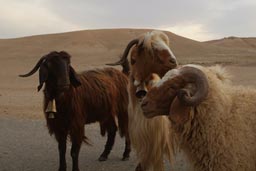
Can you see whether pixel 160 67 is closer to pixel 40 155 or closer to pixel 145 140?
pixel 145 140

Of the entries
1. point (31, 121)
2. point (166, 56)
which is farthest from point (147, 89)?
point (31, 121)

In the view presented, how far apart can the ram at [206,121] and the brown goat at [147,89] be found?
5.27ft

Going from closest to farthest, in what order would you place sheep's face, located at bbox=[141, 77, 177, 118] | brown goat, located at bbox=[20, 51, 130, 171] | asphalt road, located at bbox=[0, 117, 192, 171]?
sheep's face, located at bbox=[141, 77, 177, 118], brown goat, located at bbox=[20, 51, 130, 171], asphalt road, located at bbox=[0, 117, 192, 171]

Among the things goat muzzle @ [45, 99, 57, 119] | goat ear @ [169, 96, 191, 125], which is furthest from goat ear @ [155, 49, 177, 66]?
goat muzzle @ [45, 99, 57, 119]

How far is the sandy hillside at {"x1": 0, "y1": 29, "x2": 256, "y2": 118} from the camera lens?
126 feet

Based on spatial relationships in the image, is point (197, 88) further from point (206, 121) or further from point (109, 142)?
point (109, 142)

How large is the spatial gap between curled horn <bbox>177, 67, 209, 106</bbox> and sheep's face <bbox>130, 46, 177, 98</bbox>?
5.44ft

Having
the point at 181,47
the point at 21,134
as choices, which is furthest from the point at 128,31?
the point at 21,134

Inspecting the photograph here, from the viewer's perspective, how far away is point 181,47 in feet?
236

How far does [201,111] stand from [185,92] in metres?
0.42

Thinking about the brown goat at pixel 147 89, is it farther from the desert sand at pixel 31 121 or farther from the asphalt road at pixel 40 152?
the asphalt road at pixel 40 152

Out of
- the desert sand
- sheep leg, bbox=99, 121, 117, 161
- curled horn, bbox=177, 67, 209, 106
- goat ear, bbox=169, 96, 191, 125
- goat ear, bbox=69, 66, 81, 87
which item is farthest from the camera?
sheep leg, bbox=99, 121, 117, 161

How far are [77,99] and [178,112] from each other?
3.98 metres

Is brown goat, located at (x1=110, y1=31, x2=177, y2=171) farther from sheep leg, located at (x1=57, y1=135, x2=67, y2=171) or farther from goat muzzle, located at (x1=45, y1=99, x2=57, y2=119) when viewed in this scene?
sheep leg, located at (x1=57, y1=135, x2=67, y2=171)
